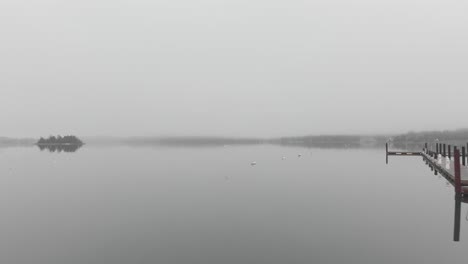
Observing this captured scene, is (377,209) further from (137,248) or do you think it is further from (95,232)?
(95,232)

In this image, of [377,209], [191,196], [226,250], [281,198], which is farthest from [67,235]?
[377,209]

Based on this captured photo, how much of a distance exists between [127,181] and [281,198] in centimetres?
2843

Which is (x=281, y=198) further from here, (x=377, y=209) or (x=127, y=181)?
(x=127, y=181)

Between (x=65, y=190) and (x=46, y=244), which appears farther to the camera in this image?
(x=65, y=190)

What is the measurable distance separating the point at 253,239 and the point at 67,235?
1326cm

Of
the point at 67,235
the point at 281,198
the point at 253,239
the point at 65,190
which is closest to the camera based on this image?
the point at 253,239

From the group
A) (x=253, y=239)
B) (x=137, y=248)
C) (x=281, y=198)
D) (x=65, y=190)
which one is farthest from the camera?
(x=65, y=190)

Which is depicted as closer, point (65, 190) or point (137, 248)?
point (137, 248)

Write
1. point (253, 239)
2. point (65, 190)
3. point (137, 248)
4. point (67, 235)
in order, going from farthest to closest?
1. point (65, 190)
2. point (67, 235)
3. point (253, 239)
4. point (137, 248)

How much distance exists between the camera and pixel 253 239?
2134cm

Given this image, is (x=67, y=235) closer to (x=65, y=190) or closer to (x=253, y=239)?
(x=253, y=239)

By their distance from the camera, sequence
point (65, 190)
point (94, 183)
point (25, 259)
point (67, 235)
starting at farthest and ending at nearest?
point (94, 183)
point (65, 190)
point (67, 235)
point (25, 259)

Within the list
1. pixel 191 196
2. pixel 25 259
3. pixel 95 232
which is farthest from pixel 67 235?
pixel 191 196

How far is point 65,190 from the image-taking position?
4422 centimetres
